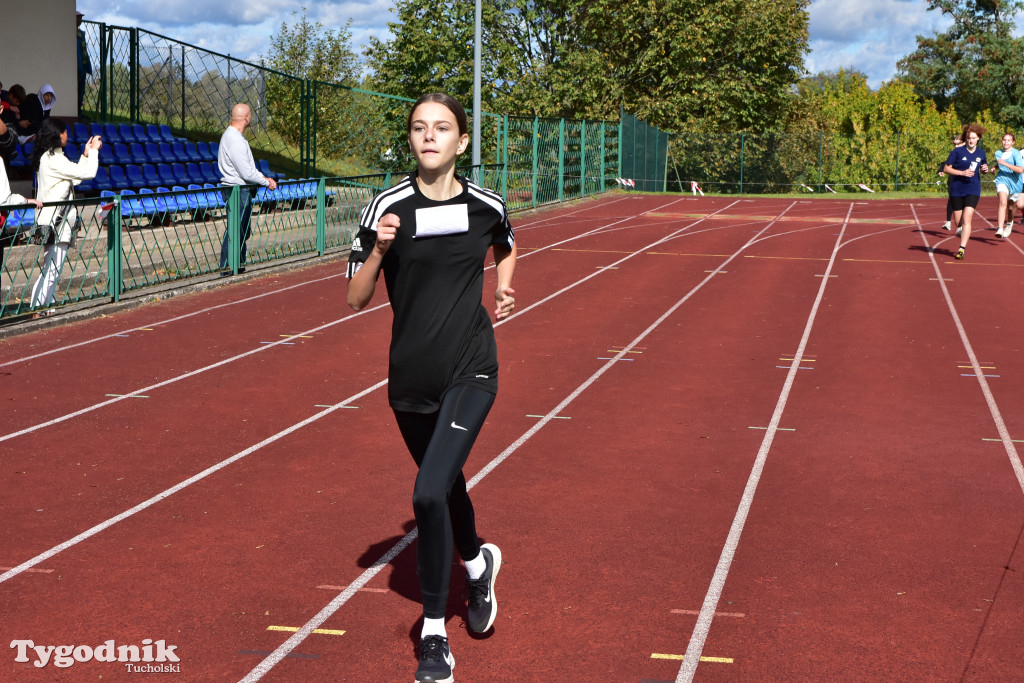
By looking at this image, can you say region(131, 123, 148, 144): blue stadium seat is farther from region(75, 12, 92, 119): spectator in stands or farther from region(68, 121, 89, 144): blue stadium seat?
region(75, 12, 92, 119): spectator in stands

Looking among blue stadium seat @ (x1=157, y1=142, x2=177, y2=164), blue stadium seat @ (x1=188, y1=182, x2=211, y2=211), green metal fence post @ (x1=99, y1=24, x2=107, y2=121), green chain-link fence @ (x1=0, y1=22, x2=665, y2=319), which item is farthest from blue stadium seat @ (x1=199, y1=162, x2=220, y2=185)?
blue stadium seat @ (x1=188, y1=182, x2=211, y2=211)

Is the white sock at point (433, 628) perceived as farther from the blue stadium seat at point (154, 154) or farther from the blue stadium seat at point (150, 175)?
the blue stadium seat at point (154, 154)

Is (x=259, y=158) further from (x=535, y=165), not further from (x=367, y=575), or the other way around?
(x=367, y=575)

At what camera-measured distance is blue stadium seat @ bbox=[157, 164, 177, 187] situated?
20.0 metres

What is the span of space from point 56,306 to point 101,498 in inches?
243

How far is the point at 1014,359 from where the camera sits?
10156mm

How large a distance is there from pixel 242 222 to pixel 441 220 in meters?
11.2

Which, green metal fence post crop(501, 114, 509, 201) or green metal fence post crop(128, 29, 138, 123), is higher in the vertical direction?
green metal fence post crop(128, 29, 138, 123)

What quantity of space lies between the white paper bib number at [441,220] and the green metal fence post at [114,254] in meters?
9.14

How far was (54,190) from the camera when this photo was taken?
37.6ft

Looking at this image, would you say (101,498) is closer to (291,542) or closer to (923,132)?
(291,542)

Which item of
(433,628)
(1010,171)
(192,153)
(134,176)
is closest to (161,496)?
(433,628)

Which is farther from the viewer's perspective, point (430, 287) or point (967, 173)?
point (967, 173)

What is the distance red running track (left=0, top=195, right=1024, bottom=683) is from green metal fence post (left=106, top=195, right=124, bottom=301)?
47cm
